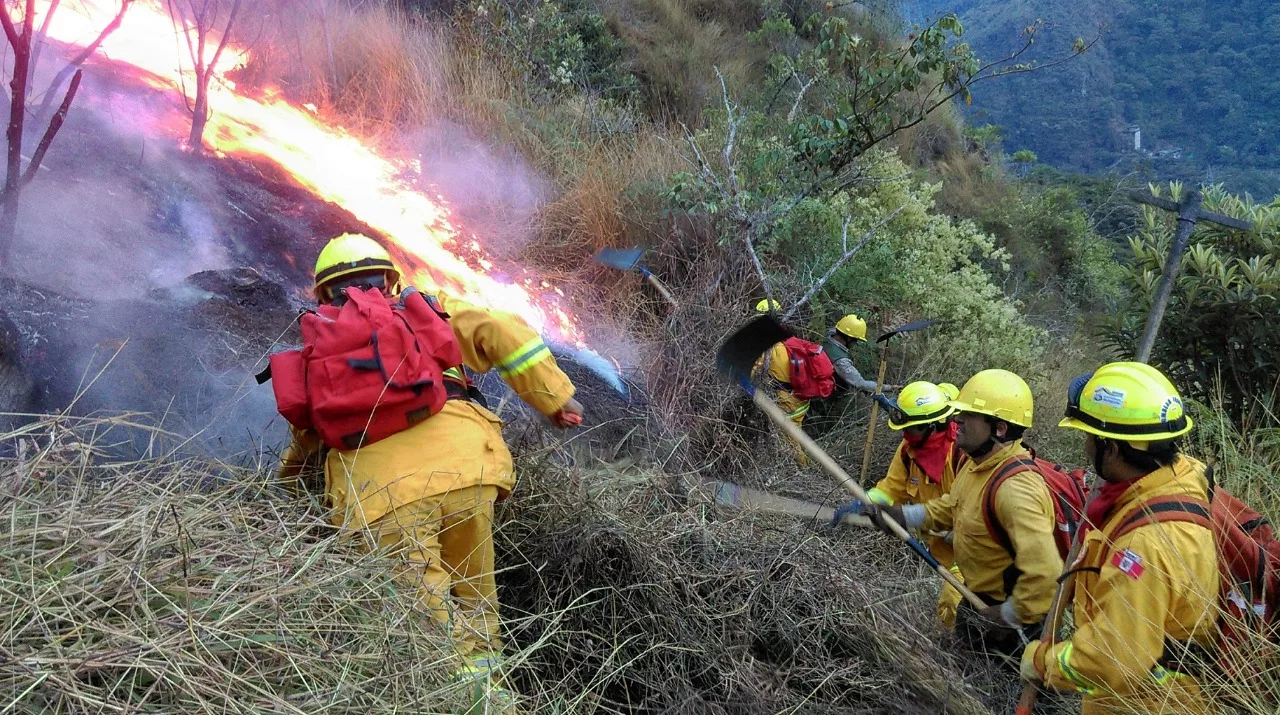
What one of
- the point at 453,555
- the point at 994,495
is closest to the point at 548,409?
the point at 453,555

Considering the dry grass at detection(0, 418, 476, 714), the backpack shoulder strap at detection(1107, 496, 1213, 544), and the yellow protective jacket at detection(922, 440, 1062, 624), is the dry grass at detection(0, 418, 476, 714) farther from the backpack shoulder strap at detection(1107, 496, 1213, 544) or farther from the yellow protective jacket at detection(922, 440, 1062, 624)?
the yellow protective jacket at detection(922, 440, 1062, 624)

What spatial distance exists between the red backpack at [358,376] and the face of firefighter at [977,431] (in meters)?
2.43

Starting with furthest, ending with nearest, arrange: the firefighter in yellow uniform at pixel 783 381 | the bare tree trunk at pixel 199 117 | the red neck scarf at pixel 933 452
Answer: the firefighter in yellow uniform at pixel 783 381, the bare tree trunk at pixel 199 117, the red neck scarf at pixel 933 452

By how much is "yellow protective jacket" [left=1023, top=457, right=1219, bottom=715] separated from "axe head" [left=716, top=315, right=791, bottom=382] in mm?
1686

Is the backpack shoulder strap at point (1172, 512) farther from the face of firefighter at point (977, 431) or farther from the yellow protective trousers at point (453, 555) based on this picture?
the yellow protective trousers at point (453, 555)

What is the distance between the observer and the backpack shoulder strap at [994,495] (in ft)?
11.3

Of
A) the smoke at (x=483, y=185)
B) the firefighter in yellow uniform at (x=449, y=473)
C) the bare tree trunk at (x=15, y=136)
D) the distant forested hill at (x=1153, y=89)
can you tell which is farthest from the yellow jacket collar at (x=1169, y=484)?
the distant forested hill at (x=1153, y=89)

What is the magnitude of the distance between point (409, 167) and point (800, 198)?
381cm

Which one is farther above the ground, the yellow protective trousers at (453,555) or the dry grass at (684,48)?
the yellow protective trousers at (453,555)

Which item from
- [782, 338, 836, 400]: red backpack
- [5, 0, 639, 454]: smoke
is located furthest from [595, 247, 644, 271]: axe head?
[782, 338, 836, 400]: red backpack

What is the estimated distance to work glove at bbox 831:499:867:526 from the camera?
402 cm

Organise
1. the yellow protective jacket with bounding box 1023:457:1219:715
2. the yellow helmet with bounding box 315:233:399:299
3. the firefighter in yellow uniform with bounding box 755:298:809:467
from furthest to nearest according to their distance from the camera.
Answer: the firefighter in yellow uniform with bounding box 755:298:809:467 < the yellow helmet with bounding box 315:233:399:299 < the yellow protective jacket with bounding box 1023:457:1219:715

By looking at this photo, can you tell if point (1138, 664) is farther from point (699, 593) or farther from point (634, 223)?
point (634, 223)

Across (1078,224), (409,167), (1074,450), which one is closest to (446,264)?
(409,167)
